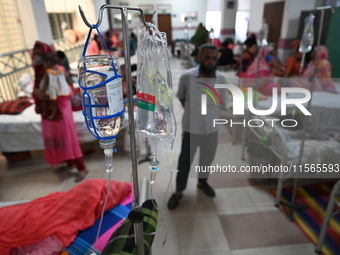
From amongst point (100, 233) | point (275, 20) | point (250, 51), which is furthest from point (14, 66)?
point (275, 20)

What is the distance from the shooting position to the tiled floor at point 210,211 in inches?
62.2

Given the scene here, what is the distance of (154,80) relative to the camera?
75cm

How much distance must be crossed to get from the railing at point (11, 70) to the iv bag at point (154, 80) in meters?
2.37

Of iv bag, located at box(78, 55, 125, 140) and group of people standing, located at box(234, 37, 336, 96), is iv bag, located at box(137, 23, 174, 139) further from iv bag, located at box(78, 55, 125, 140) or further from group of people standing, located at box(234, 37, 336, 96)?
group of people standing, located at box(234, 37, 336, 96)

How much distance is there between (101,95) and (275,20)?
4880mm

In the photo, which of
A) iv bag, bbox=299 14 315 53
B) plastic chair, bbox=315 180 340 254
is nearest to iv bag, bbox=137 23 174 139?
plastic chair, bbox=315 180 340 254

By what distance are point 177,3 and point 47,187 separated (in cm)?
768

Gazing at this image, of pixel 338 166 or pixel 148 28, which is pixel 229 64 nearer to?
pixel 338 166

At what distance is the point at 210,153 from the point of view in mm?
1914

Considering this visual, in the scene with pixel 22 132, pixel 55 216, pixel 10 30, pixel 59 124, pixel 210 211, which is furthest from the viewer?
pixel 22 132

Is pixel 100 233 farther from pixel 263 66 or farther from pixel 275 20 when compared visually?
pixel 275 20

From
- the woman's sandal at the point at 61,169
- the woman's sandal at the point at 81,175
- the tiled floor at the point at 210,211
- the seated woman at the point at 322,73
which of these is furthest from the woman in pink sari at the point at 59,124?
the seated woman at the point at 322,73

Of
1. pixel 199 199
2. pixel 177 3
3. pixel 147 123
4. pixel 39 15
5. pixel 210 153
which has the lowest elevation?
pixel 199 199

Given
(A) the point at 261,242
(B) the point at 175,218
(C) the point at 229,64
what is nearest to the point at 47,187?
(B) the point at 175,218
